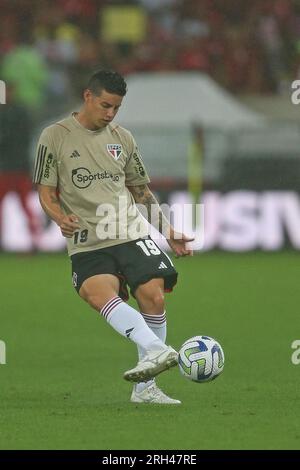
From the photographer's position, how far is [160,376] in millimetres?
9258

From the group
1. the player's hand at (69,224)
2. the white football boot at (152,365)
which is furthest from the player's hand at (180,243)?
the white football boot at (152,365)

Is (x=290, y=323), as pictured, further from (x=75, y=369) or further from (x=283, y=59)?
(x=283, y=59)

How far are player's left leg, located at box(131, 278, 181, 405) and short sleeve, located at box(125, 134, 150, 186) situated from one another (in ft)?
Result: 2.34

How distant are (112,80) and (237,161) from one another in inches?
496

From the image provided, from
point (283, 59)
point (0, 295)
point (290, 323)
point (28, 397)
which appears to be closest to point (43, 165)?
point (28, 397)

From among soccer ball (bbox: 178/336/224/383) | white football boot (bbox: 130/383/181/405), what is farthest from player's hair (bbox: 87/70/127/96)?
white football boot (bbox: 130/383/181/405)

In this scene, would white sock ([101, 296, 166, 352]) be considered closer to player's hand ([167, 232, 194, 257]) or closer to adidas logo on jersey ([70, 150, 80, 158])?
player's hand ([167, 232, 194, 257])

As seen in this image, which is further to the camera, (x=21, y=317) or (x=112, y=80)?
(x=21, y=317)

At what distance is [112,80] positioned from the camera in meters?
7.59

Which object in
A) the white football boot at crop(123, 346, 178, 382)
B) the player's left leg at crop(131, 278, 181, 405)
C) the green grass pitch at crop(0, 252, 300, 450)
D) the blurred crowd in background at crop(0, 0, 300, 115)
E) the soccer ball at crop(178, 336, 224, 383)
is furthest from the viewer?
the blurred crowd in background at crop(0, 0, 300, 115)

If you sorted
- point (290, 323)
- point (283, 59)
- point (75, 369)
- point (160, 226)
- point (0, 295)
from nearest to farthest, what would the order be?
1. point (160, 226)
2. point (75, 369)
3. point (290, 323)
4. point (0, 295)
5. point (283, 59)

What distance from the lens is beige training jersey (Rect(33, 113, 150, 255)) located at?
7.77 meters

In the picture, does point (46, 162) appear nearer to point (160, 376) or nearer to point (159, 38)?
point (160, 376)

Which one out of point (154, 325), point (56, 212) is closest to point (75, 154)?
point (56, 212)
